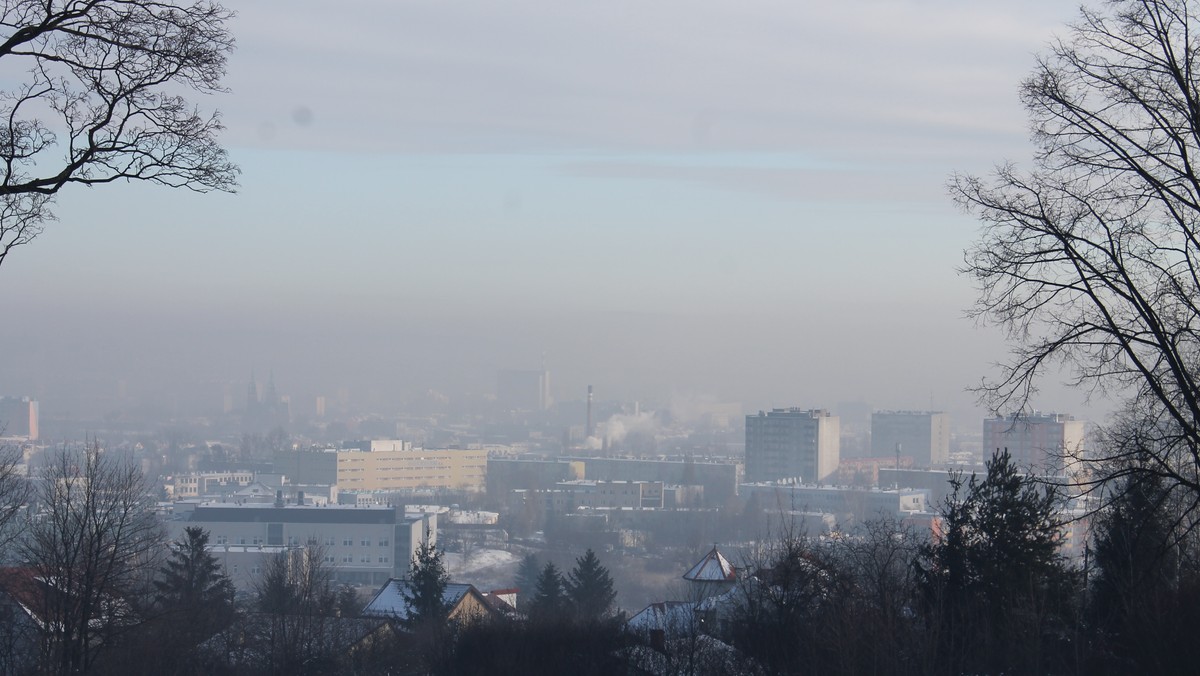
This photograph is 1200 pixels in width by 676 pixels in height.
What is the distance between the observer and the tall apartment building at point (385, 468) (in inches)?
4948

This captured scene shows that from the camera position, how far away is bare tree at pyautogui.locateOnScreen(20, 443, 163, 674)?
17.0 metres

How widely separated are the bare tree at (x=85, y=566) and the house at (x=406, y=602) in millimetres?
11203

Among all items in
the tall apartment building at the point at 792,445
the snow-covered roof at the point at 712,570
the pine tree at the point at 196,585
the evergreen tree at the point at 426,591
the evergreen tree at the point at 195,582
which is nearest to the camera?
the pine tree at the point at 196,585

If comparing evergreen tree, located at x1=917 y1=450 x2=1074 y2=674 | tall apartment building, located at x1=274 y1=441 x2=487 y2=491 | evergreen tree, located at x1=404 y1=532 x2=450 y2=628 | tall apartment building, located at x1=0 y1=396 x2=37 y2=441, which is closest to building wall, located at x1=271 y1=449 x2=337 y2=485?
tall apartment building, located at x1=274 y1=441 x2=487 y2=491

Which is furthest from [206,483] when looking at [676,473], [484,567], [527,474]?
[484,567]

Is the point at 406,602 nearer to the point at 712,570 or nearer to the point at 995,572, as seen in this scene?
the point at 712,570

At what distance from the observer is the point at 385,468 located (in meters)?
131

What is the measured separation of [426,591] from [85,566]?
47.4 feet

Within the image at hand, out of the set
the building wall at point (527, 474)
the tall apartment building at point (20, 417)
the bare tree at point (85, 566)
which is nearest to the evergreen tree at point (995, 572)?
the bare tree at point (85, 566)

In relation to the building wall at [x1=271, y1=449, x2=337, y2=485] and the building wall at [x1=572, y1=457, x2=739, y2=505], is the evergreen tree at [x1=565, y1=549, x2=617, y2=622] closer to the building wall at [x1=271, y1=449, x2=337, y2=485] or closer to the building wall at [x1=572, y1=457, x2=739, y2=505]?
the building wall at [x1=572, y1=457, x2=739, y2=505]

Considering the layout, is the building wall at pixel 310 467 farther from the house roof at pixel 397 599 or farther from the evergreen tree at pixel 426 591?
the evergreen tree at pixel 426 591

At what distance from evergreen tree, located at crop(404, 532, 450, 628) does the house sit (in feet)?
0.81

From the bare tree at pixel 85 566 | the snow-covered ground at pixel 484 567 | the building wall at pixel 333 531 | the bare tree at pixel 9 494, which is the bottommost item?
the snow-covered ground at pixel 484 567

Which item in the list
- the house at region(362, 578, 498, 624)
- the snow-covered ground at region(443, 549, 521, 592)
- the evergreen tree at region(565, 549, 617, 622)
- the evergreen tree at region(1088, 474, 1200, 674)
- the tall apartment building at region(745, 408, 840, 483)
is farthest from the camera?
the tall apartment building at region(745, 408, 840, 483)
